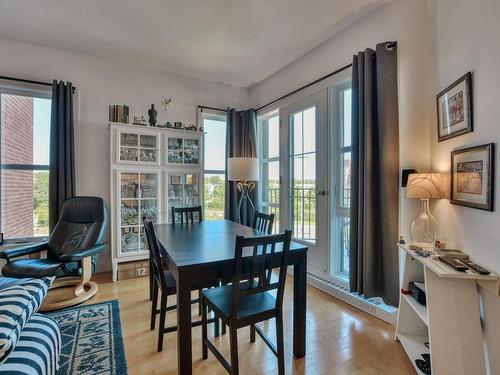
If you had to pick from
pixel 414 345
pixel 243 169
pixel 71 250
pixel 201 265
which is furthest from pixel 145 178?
pixel 414 345

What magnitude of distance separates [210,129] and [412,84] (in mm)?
2845

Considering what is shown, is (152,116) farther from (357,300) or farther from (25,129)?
(357,300)

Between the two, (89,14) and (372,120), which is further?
(89,14)

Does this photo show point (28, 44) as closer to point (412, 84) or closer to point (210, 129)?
point (210, 129)

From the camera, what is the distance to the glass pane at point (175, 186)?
138 inches

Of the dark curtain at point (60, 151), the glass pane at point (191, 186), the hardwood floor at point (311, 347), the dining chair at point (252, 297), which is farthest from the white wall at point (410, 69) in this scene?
the dark curtain at point (60, 151)

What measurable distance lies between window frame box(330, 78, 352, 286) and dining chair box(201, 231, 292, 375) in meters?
1.45

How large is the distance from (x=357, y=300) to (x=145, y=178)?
2.75 meters

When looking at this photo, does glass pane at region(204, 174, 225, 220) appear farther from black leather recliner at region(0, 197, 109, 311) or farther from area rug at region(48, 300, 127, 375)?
area rug at region(48, 300, 127, 375)

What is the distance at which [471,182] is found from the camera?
1.51 meters

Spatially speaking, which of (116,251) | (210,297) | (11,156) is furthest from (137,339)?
(11,156)

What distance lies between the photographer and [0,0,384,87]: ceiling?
2354 mm

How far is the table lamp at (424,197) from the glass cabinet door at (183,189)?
2.59 m

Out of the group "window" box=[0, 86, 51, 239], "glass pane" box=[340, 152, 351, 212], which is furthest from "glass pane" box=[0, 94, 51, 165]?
"glass pane" box=[340, 152, 351, 212]
